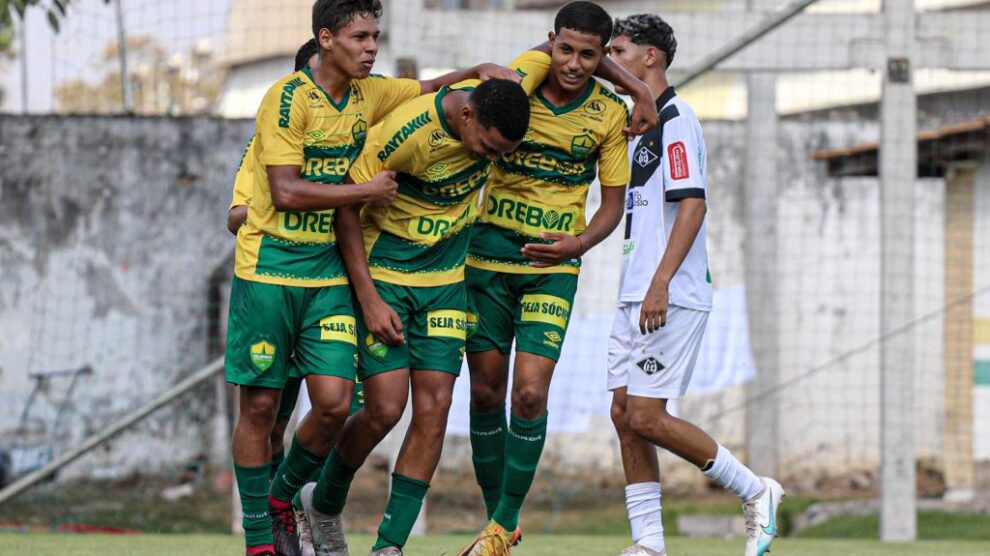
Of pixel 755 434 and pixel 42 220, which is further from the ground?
pixel 42 220

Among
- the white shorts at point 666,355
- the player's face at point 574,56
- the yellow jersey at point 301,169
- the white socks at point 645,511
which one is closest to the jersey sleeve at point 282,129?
the yellow jersey at point 301,169

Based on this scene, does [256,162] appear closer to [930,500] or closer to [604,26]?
[604,26]

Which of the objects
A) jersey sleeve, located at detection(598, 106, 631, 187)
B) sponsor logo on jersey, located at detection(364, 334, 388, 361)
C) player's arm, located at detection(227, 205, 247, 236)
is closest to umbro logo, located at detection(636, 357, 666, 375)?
jersey sleeve, located at detection(598, 106, 631, 187)

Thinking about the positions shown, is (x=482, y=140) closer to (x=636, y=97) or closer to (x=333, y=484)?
(x=636, y=97)

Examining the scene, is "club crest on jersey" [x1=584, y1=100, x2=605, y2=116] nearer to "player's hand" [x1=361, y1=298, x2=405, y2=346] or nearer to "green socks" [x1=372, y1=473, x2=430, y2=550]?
"player's hand" [x1=361, y1=298, x2=405, y2=346]

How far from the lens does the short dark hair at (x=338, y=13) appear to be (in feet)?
17.3

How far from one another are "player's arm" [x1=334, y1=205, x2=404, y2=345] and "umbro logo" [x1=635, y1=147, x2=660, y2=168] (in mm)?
1296

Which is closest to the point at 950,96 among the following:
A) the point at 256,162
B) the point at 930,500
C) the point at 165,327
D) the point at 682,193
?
the point at 930,500

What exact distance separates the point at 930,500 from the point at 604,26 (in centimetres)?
667

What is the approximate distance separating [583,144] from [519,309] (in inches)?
27.8

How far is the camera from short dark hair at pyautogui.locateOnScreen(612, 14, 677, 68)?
20.3 ft

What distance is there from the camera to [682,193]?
5824 millimetres

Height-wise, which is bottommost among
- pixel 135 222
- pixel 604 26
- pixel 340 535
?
pixel 340 535

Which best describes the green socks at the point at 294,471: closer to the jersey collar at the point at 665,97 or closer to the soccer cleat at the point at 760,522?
the soccer cleat at the point at 760,522
